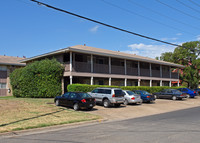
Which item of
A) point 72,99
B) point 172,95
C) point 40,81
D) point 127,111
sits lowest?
point 127,111

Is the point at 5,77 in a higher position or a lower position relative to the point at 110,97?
higher

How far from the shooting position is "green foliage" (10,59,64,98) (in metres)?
23.0

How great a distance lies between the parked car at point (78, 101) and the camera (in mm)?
15734

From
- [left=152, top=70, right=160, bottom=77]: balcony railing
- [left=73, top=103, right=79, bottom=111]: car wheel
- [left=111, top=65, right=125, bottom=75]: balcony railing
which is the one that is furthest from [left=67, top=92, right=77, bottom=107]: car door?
[left=152, top=70, right=160, bottom=77]: balcony railing

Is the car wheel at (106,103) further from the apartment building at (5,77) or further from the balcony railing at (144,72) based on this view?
the apartment building at (5,77)

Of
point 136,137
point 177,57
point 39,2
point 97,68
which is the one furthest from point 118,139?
point 177,57

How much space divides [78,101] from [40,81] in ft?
28.9

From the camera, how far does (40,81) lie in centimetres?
2312

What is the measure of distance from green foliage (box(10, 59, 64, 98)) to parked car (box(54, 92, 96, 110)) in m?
6.28

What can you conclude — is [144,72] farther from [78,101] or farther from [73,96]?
[78,101]

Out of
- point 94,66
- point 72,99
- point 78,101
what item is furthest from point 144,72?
point 78,101

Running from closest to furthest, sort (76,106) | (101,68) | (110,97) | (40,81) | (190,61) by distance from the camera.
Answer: (76,106), (110,97), (40,81), (101,68), (190,61)

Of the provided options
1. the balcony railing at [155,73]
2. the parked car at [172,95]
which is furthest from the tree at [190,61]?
the parked car at [172,95]

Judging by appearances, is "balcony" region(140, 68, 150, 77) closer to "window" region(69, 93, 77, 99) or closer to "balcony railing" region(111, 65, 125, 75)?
"balcony railing" region(111, 65, 125, 75)
